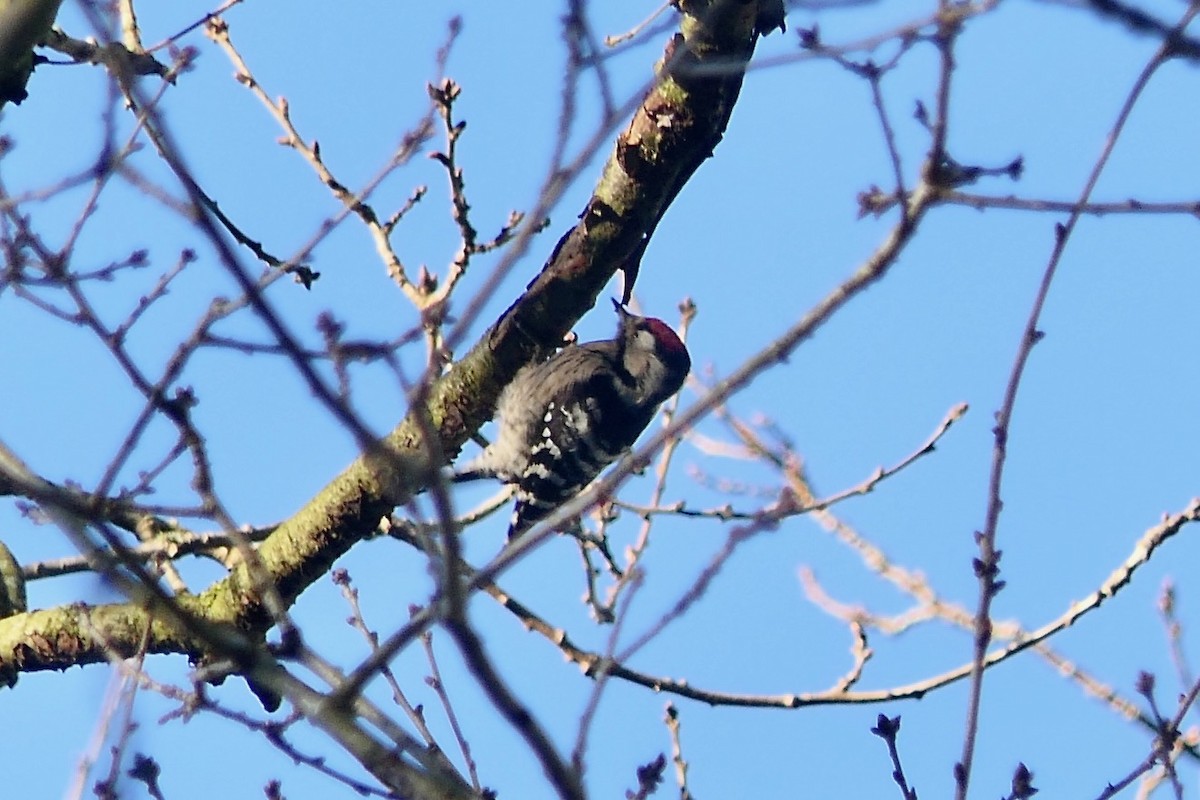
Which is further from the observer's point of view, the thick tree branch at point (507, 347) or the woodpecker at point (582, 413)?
the woodpecker at point (582, 413)

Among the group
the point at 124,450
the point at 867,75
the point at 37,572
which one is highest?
the point at 37,572

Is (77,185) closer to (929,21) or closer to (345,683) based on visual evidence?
(345,683)

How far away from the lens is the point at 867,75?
75.7 inches

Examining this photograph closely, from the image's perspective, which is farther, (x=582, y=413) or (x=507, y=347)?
(x=582, y=413)

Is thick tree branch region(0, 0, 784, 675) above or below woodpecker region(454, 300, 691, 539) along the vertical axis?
below

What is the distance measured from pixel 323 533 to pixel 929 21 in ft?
8.31

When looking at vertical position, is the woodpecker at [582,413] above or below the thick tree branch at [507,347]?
above

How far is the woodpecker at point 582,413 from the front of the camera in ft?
19.5

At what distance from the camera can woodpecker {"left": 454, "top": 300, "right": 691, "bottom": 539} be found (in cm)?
593

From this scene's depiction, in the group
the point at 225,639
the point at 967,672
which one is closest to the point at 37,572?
the point at 967,672

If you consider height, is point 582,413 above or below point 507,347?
above

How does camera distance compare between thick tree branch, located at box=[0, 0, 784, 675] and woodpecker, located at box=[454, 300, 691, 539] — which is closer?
thick tree branch, located at box=[0, 0, 784, 675]

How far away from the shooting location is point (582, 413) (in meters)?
6.30

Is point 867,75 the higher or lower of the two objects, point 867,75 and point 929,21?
the higher
